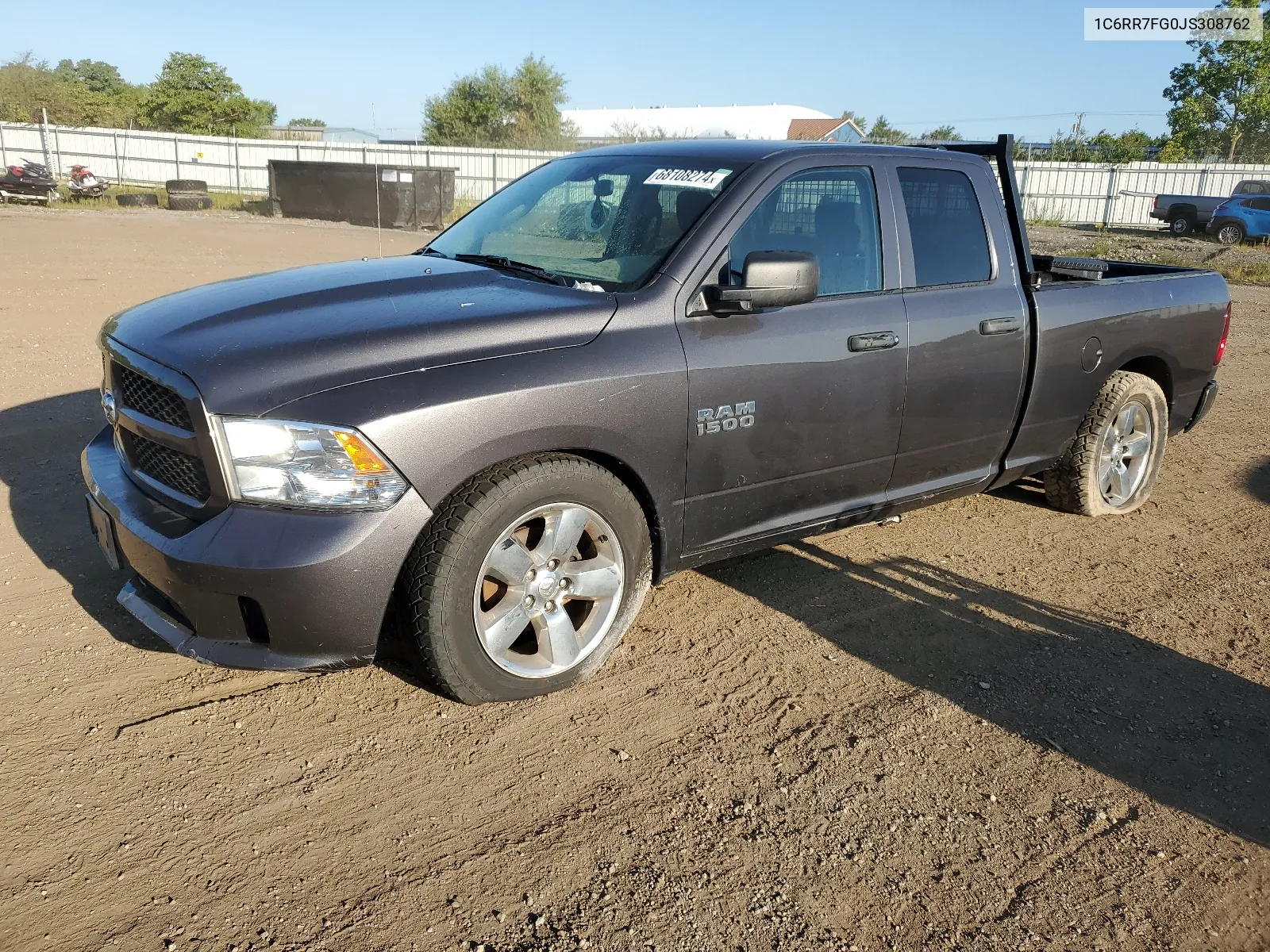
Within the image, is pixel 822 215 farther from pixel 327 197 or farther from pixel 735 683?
pixel 327 197

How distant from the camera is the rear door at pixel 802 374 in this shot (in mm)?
3621

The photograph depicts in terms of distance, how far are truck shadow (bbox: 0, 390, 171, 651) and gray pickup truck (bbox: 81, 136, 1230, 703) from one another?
0.52 meters

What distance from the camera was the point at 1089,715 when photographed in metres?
Result: 3.51

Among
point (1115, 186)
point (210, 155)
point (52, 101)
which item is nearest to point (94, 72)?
point (52, 101)

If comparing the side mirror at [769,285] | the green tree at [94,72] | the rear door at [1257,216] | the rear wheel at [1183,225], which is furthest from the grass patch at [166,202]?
the green tree at [94,72]

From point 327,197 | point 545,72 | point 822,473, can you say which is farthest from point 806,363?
point 545,72

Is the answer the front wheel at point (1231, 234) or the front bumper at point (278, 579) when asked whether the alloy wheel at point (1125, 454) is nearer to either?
the front bumper at point (278, 579)

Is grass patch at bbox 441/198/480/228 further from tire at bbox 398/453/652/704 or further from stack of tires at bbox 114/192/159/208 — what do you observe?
tire at bbox 398/453/652/704

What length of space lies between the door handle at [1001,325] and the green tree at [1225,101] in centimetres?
5082

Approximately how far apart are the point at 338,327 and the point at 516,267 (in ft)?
3.25

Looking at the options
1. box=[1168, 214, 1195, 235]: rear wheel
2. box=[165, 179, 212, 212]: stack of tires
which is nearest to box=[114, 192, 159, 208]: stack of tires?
box=[165, 179, 212, 212]: stack of tires

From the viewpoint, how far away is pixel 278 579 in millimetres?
2816

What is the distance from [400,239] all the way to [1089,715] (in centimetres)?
1952

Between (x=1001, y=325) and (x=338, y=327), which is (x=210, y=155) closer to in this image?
(x=1001, y=325)
